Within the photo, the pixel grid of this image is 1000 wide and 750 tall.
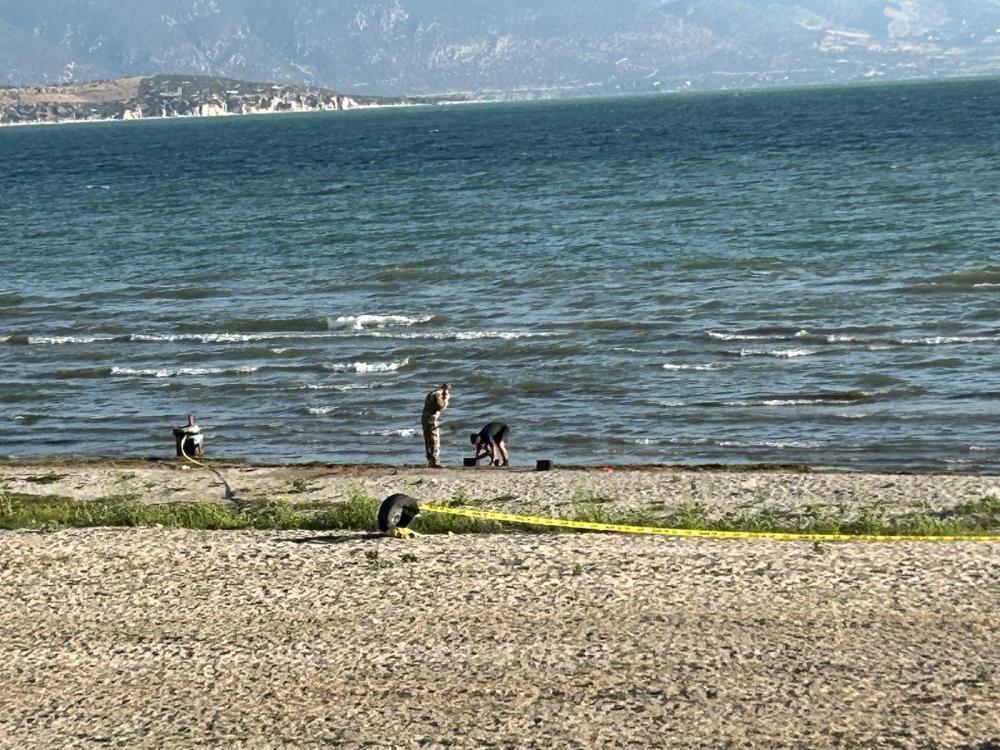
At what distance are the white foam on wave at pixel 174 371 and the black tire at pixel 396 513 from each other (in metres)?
14.4

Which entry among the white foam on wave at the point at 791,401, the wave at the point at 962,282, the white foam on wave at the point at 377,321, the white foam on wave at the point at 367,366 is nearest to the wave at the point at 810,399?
the white foam on wave at the point at 791,401

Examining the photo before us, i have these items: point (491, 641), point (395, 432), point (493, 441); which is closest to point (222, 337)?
point (395, 432)

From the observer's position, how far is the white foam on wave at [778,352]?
96.3ft

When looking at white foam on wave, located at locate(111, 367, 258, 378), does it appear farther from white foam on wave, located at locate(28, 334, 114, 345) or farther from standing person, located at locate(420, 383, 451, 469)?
standing person, located at locate(420, 383, 451, 469)

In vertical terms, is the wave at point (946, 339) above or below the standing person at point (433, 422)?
below

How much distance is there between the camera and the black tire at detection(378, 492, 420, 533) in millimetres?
16484

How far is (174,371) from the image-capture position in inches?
1217

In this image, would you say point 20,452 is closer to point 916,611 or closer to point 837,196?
point 916,611

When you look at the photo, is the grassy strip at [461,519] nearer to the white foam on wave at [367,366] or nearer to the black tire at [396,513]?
the black tire at [396,513]

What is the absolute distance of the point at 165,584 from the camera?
14.9 metres

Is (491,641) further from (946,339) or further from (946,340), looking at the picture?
(946,339)

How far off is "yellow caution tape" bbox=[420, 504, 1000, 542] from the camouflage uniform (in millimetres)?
4886

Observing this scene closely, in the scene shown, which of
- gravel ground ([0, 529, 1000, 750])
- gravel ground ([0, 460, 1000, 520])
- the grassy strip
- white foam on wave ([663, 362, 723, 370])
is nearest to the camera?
gravel ground ([0, 529, 1000, 750])

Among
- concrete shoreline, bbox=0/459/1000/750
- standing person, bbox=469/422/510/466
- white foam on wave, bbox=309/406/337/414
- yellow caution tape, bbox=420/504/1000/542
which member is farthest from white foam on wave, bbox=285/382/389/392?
concrete shoreline, bbox=0/459/1000/750
